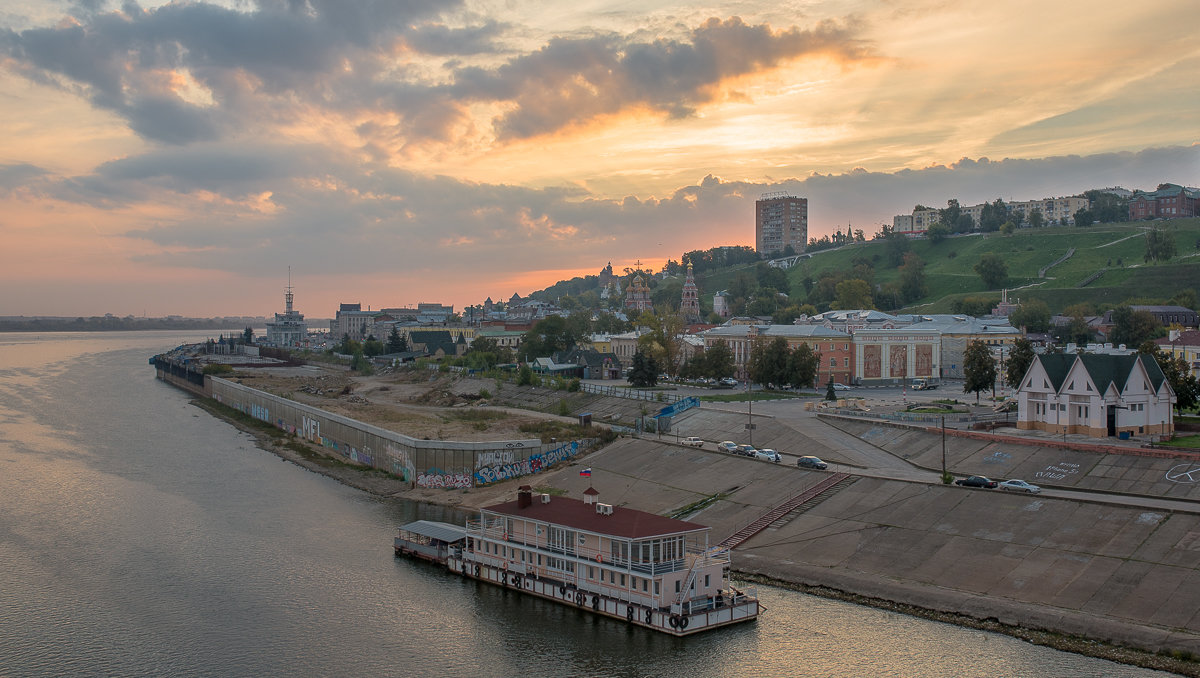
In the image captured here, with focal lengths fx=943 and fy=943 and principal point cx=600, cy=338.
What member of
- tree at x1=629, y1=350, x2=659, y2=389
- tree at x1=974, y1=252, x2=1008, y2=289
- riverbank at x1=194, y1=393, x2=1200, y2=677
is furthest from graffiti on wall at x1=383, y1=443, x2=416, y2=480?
tree at x1=974, y1=252, x2=1008, y2=289

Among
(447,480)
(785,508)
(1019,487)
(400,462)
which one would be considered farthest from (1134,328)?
(400,462)

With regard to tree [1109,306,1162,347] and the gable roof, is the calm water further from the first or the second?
tree [1109,306,1162,347]

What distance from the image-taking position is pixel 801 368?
318 feet

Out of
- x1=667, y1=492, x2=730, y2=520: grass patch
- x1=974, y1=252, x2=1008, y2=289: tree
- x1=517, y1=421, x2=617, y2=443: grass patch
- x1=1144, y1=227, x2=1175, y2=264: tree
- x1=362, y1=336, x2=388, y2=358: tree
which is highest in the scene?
x1=1144, y1=227, x2=1175, y2=264: tree

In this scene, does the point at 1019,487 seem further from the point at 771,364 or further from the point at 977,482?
the point at 771,364

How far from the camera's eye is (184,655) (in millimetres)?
35781

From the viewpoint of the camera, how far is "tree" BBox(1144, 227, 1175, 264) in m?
170

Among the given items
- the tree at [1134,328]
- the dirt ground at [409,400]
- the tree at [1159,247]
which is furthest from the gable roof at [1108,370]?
the tree at [1159,247]

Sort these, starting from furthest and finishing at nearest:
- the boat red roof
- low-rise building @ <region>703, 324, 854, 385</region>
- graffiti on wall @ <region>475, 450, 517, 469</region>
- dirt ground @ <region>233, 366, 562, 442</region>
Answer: low-rise building @ <region>703, 324, 854, 385</region>, dirt ground @ <region>233, 366, 562, 442</region>, graffiti on wall @ <region>475, 450, 517, 469</region>, the boat red roof

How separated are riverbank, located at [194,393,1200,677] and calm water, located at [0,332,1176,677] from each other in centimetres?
86

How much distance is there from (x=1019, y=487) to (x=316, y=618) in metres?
34.6

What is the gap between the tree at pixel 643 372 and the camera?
107938 mm

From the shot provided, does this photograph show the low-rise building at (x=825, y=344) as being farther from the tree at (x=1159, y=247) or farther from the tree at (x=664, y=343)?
the tree at (x=1159, y=247)

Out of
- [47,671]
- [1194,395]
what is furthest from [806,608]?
[1194,395]
